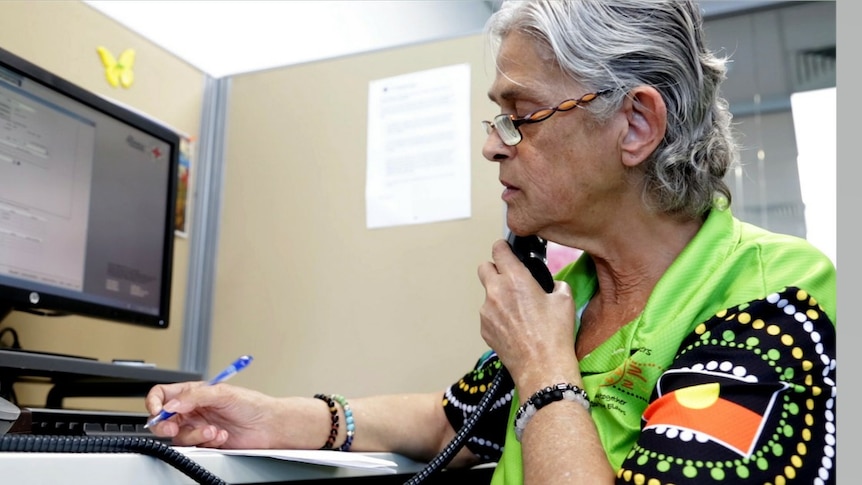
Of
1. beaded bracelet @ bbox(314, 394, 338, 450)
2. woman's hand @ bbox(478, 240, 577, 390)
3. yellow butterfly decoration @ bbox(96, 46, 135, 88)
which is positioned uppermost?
yellow butterfly decoration @ bbox(96, 46, 135, 88)

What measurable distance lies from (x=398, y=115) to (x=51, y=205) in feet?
1.93

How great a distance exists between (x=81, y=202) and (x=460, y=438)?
69 centimetres

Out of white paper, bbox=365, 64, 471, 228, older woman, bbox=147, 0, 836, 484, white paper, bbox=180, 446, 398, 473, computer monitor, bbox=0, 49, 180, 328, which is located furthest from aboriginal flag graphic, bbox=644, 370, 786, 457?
computer monitor, bbox=0, 49, 180, 328

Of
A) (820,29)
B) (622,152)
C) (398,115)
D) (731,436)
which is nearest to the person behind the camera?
(731,436)

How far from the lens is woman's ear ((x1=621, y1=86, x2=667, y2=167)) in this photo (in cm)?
99

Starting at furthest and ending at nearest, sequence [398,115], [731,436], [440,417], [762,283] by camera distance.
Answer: [398,115]
[440,417]
[762,283]
[731,436]

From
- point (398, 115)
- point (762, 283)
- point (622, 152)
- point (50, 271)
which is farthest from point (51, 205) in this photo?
point (762, 283)

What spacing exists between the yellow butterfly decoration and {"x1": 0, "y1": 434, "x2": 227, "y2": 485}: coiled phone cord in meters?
0.95

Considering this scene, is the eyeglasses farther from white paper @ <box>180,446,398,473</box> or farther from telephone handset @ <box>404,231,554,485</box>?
white paper @ <box>180,446,398,473</box>

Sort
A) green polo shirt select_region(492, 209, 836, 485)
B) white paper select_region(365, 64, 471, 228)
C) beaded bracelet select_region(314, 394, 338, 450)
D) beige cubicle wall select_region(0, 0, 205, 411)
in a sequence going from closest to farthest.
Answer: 1. green polo shirt select_region(492, 209, 836, 485)
2. beaded bracelet select_region(314, 394, 338, 450)
3. beige cubicle wall select_region(0, 0, 205, 411)
4. white paper select_region(365, 64, 471, 228)

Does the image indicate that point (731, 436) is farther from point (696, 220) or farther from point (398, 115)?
point (398, 115)

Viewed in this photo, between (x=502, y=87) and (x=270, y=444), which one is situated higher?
(x=502, y=87)

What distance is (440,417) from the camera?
1200 mm

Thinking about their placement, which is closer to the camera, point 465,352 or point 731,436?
point 731,436
